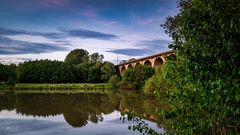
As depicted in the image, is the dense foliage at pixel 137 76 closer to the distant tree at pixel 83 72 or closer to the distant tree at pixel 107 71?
the distant tree at pixel 107 71

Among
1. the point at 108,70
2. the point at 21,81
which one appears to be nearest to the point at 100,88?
the point at 108,70

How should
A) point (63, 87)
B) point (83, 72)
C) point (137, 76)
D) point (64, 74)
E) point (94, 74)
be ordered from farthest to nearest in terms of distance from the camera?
point (83, 72) < point (64, 74) < point (94, 74) < point (63, 87) < point (137, 76)

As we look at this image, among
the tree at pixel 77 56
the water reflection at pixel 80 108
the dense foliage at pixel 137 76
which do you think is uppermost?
the tree at pixel 77 56

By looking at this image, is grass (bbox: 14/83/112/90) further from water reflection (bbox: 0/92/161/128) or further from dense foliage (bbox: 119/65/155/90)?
water reflection (bbox: 0/92/161/128)

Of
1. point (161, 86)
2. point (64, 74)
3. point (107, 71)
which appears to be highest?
point (107, 71)

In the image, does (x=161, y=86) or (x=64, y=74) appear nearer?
(x=161, y=86)

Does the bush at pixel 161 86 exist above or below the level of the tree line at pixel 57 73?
below

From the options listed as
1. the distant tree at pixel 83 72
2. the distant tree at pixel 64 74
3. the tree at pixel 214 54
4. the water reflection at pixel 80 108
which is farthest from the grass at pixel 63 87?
the tree at pixel 214 54

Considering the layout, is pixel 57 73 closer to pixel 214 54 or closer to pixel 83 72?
pixel 83 72

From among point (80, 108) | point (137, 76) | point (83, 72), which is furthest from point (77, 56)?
point (80, 108)

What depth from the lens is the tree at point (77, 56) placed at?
120662 mm

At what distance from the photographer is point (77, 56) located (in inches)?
4843

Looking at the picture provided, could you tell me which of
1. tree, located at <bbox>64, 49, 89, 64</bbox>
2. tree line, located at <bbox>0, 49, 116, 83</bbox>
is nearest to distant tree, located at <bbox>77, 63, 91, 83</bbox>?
tree line, located at <bbox>0, 49, 116, 83</bbox>

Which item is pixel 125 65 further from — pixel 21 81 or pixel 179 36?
pixel 179 36
